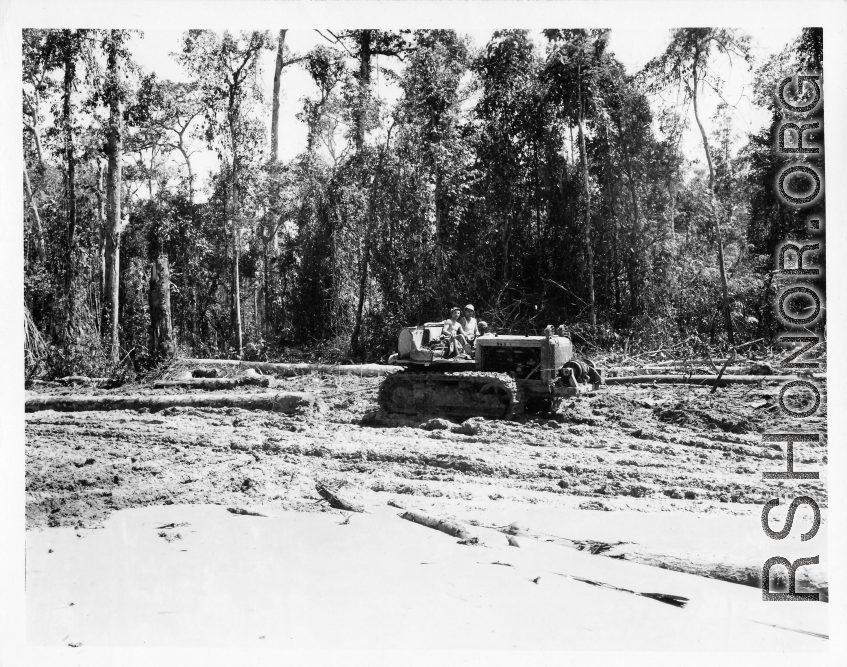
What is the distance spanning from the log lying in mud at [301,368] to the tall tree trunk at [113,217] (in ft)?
4.82

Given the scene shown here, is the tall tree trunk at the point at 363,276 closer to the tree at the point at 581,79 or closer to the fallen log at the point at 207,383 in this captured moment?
the fallen log at the point at 207,383

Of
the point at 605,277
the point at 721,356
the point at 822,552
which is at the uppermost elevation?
the point at 605,277

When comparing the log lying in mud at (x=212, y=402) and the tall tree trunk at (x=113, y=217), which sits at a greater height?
the tall tree trunk at (x=113, y=217)

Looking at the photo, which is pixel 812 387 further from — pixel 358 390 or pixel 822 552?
pixel 358 390

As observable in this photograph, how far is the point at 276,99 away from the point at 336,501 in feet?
22.9

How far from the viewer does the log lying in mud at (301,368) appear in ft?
39.1

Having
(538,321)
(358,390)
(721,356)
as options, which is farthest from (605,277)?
(358,390)

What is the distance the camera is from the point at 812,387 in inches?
199

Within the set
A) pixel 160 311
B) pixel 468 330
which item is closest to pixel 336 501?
pixel 468 330

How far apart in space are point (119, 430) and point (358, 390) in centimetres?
363

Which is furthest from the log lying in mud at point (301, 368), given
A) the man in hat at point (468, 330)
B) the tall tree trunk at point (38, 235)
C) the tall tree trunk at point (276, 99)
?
the tall tree trunk at point (276, 99)

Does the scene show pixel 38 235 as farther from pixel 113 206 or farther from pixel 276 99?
pixel 276 99

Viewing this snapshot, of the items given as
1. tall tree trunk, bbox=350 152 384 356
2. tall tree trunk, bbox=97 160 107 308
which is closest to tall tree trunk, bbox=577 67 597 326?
tall tree trunk, bbox=350 152 384 356

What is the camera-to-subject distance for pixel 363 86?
10633 mm
